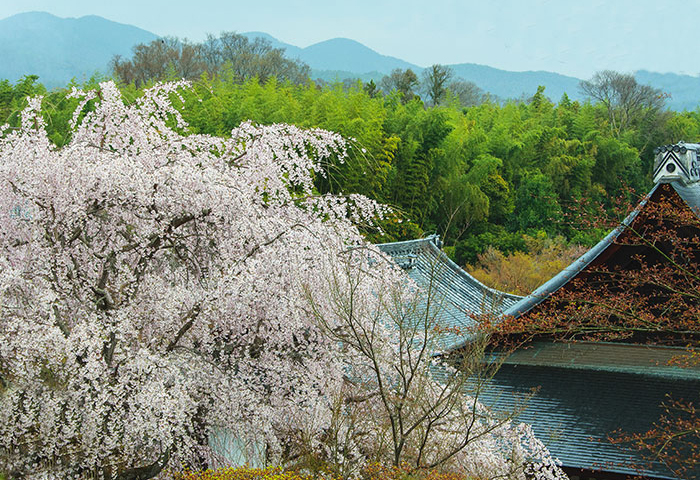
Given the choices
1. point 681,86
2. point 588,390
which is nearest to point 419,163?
point 588,390

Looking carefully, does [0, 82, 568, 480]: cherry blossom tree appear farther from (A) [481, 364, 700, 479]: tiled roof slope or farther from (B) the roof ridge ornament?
(B) the roof ridge ornament

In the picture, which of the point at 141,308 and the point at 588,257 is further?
the point at 588,257

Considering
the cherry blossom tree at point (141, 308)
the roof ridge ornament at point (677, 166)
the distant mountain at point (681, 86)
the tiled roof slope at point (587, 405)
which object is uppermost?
the distant mountain at point (681, 86)

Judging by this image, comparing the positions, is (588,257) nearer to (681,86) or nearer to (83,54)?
(681,86)

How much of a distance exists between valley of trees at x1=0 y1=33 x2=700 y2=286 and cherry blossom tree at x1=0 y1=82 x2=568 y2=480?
8421mm

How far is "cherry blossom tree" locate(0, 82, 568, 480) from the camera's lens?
5.98m

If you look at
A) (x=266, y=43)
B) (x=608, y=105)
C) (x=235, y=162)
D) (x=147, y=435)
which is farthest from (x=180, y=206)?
(x=266, y=43)

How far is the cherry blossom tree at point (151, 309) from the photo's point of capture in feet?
19.6

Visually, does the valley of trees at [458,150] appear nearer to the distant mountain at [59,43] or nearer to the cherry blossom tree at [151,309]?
the cherry blossom tree at [151,309]

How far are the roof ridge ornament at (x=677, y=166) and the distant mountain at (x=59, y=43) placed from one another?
143166mm

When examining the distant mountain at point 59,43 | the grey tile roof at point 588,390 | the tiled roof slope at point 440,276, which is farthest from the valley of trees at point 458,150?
the distant mountain at point 59,43

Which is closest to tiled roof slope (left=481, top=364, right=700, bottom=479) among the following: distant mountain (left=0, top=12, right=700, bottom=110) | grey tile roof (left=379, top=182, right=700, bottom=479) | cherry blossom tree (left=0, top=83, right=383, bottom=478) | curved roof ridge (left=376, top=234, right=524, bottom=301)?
grey tile roof (left=379, top=182, right=700, bottom=479)

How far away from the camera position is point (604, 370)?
909 centimetres

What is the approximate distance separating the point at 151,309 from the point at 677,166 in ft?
21.3
